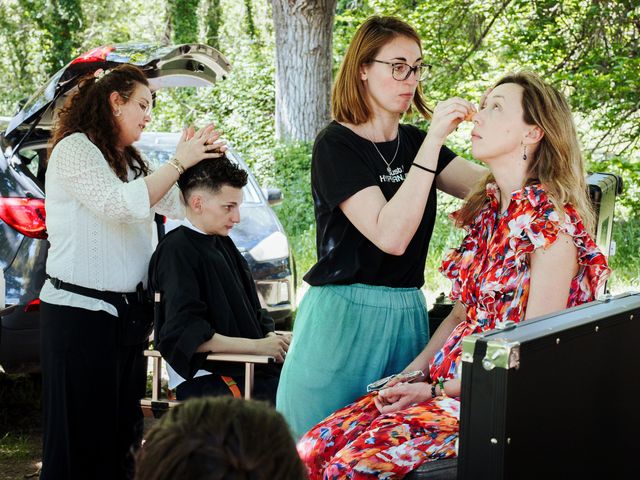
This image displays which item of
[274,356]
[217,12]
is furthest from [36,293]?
[217,12]

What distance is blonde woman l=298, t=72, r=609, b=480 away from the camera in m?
2.22

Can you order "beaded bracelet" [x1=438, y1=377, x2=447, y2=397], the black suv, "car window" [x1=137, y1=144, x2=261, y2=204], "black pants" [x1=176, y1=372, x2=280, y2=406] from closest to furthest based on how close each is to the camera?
"beaded bracelet" [x1=438, y1=377, x2=447, y2=397]
"black pants" [x1=176, y1=372, x2=280, y2=406]
the black suv
"car window" [x1=137, y1=144, x2=261, y2=204]

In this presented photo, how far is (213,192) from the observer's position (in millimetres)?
3826

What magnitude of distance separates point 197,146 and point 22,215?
4.78ft

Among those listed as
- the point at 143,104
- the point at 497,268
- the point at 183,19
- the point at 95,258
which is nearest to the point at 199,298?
the point at 95,258

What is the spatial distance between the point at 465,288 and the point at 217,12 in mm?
20277

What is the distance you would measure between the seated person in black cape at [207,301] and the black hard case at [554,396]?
188 cm

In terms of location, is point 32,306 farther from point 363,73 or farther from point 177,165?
point 363,73

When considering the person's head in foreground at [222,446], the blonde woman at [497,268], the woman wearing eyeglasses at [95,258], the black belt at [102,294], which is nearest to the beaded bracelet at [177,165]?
the woman wearing eyeglasses at [95,258]

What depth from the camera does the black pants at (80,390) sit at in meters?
3.51

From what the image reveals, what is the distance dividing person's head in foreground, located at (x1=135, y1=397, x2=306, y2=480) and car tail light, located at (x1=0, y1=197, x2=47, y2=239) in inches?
139

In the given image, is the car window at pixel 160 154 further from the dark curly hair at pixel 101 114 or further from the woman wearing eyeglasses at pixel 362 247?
the woman wearing eyeglasses at pixel 362 247

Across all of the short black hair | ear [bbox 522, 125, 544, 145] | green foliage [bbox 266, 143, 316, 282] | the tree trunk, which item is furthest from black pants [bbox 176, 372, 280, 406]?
the tree trunk

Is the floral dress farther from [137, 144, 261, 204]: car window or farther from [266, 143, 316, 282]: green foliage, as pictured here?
[266, 143, 316, 282]: green foliage
